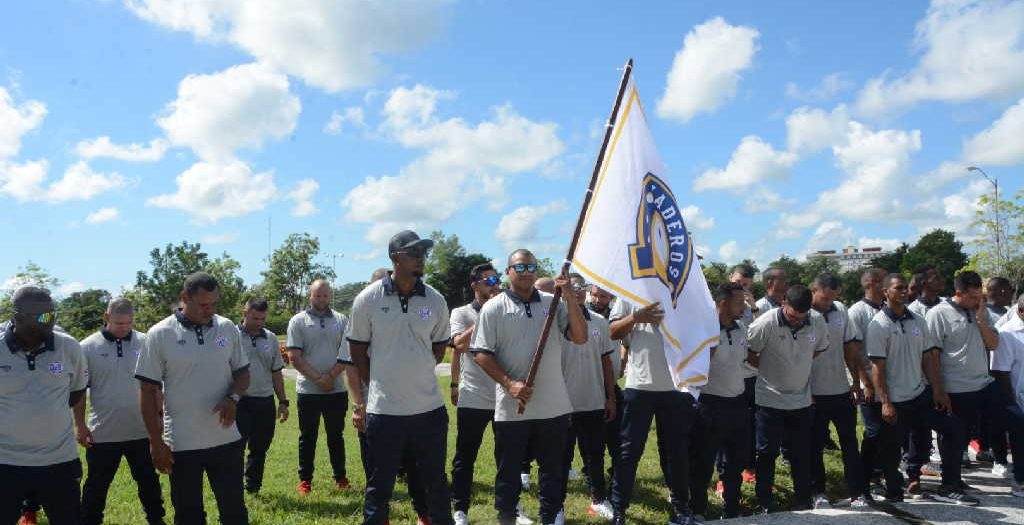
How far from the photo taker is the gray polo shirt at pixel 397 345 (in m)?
4.81

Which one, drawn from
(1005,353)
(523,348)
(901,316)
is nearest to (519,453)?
(523,348)

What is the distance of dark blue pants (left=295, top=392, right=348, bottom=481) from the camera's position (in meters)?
7.33

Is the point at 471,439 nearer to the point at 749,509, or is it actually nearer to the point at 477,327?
the point at 477,327

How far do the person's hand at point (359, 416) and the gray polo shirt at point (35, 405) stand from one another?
73.4 inches

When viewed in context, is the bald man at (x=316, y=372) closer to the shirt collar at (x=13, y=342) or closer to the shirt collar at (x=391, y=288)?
the shirt collar at (x=391, y=288)

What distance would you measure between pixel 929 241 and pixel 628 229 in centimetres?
8932

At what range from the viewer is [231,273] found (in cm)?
5478

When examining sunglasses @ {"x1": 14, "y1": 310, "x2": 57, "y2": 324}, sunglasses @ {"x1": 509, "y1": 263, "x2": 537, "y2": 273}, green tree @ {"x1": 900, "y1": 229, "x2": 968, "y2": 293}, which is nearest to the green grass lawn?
sunglasses @ {"x1": 509, "y1": 263, "x2": 537, "y2": 273}

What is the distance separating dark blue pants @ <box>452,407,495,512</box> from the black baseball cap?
1.73 m

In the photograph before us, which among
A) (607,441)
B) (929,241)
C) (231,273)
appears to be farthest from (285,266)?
(929,241)

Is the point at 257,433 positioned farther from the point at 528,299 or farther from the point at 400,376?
the point at 528,299

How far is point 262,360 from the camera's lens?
7.26 meters

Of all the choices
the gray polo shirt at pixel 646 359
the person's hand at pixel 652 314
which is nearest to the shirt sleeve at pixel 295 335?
the gray polo shirt at pixel 646 359

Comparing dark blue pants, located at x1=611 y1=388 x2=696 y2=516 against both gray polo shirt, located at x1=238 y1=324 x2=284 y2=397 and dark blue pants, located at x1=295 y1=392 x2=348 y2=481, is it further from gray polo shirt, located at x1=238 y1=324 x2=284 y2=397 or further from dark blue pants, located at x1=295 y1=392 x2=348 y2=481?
gray polo shirt, located at x1=238 y1=324 x2=284 y2=397
